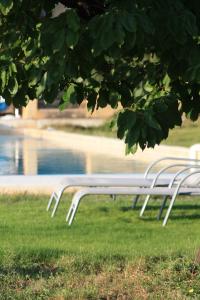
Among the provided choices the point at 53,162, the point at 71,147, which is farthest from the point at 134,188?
the point at 71,147

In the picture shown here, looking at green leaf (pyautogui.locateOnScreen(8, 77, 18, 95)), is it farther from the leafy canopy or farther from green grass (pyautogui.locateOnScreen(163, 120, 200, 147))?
green grass (pyautogui.locateOnScreen(163, 120, 200, 147))

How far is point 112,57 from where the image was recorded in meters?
3.85

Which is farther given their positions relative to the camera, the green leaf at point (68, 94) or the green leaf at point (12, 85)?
the green leaf at point (68, 94)

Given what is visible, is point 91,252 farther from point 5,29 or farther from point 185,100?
point 5,29

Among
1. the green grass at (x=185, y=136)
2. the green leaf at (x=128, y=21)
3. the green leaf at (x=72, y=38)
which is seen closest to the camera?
the green leaf at (x=128, y=21)

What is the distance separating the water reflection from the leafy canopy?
46.2ft

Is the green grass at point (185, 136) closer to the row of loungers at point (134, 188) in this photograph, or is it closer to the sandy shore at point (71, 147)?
the sandy shore at point (71, 147)

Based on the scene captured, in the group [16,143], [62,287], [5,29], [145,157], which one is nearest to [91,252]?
[62,287]

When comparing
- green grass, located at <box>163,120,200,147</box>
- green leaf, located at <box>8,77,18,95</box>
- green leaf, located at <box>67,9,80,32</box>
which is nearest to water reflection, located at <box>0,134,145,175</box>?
green grass, located at <box>163,120,200,147</box>

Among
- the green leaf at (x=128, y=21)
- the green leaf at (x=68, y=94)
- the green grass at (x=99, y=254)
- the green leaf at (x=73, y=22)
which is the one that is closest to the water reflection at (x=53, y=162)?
the green grass at (x=99, y=254)

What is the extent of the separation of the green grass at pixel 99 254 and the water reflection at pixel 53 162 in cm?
868

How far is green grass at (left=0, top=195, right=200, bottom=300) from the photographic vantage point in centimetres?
552

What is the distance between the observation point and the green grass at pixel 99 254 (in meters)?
5.52

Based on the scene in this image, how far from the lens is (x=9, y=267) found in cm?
639
